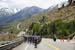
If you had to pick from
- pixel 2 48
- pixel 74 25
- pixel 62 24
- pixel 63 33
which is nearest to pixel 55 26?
pixel 62 24

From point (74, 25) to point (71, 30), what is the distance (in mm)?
11630

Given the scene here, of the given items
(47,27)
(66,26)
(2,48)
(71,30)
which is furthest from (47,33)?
(2,48)

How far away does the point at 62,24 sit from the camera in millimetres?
161750

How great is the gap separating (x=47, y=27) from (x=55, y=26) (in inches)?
279

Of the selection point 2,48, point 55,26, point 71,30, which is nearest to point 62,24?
point 55,26

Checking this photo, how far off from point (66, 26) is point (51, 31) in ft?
30.0

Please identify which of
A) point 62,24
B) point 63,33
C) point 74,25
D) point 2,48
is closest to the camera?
point 2,48

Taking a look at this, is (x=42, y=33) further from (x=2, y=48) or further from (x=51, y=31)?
(x=2, y=48)

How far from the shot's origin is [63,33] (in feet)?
430

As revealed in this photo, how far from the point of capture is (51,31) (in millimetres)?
156750

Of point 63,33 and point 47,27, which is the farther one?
point 47,27

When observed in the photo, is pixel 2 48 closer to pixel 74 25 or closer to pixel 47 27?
pixel 74 25

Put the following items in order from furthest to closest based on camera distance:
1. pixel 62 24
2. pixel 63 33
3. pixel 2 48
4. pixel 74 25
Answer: pixel 62 24 < pixel 74 25 < pixel 63 33 < pixel 2 48

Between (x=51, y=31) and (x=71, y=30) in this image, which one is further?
(x=51, y=31)
